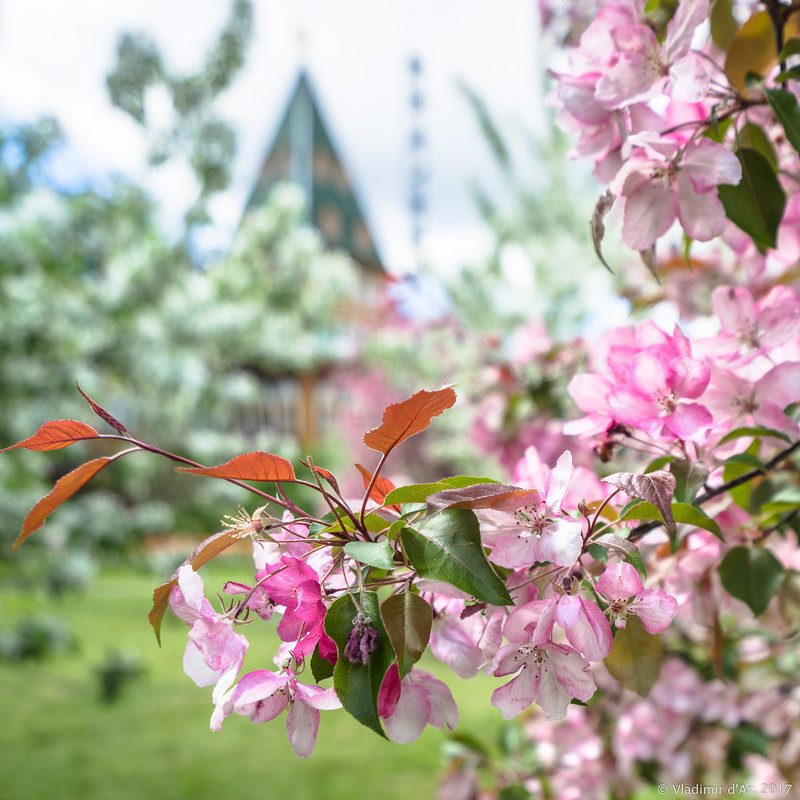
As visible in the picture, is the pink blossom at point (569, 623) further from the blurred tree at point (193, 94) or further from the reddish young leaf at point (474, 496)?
the blurred tree at point (193, 94)

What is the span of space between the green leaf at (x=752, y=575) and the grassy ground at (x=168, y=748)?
2.20 m

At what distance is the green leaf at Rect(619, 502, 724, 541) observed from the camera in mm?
405

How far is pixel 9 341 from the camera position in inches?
94.7

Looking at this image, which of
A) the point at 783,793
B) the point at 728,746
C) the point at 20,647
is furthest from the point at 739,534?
Answer: the point at 20,647

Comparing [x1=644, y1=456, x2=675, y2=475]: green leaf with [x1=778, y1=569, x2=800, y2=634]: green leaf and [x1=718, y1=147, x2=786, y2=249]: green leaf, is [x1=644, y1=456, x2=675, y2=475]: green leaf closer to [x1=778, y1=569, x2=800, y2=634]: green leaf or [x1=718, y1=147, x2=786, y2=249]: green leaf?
[x1=718, y1=147, x2=786, y2=249]: green leaf

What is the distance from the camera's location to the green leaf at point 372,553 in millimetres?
344

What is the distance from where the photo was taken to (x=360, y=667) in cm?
36

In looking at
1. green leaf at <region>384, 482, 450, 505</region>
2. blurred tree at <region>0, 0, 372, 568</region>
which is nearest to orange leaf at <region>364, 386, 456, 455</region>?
green leaf at <region>384, 482, 450, 505</region>

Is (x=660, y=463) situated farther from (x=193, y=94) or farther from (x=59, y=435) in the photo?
(x=193, y=94)

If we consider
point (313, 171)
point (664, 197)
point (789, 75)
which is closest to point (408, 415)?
point (664, 197)

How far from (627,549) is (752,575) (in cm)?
24

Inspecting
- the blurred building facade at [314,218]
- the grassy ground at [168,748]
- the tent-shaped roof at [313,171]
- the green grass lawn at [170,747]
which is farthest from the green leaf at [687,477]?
the tent-shaped roof at [313,171]

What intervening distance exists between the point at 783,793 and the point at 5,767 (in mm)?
2574

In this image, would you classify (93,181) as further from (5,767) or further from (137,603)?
(137,603)
